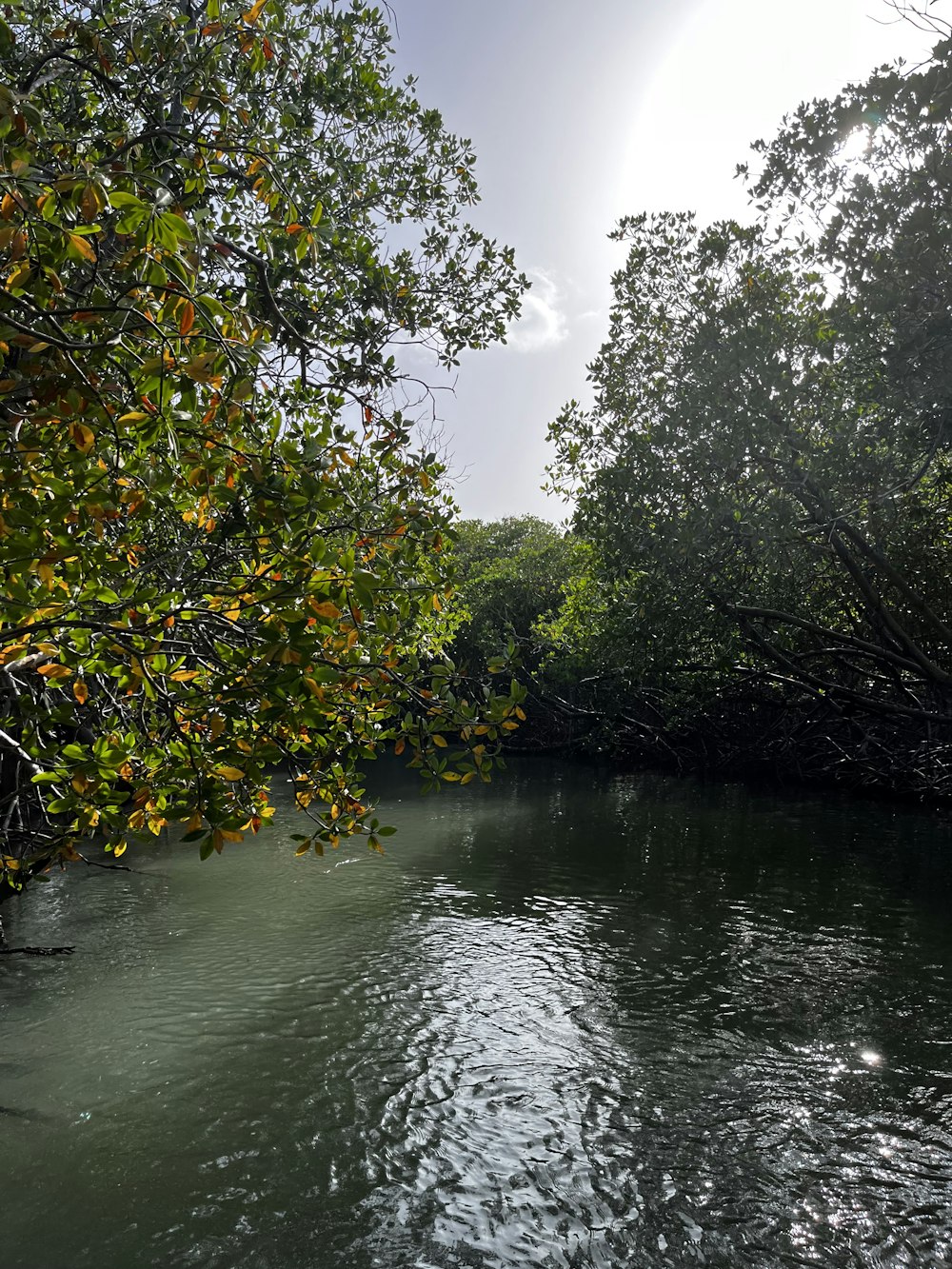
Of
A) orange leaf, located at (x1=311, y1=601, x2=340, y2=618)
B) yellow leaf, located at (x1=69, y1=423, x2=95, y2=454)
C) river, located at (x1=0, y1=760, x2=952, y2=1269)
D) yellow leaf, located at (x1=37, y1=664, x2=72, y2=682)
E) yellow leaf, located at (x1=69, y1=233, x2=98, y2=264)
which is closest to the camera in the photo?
yellow leaf, located at (x1=69, y1=233, x2=98, y2=264)

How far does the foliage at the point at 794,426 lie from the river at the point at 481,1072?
4.21 meters

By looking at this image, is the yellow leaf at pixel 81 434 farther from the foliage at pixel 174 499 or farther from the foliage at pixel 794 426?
the foliage at pixel 794 426

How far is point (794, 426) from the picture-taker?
1148 cm

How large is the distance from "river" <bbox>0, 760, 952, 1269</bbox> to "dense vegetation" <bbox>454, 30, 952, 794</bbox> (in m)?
4.25

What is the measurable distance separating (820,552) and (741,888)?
520 cm

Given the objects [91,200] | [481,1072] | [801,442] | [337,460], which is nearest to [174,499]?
[337,460]

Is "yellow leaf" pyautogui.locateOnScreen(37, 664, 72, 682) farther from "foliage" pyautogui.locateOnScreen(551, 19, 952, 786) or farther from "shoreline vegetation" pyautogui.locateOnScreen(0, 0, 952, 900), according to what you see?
"foliage" pyautogui.locateOnScreen(551, 19, 952, 786)

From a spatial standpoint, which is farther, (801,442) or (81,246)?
(801,442)

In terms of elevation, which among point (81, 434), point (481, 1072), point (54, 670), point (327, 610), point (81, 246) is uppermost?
point (81, 246)

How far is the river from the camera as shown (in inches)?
186

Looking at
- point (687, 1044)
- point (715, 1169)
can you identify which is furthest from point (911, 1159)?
point (687, 1044)

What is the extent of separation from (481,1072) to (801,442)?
8.65 m

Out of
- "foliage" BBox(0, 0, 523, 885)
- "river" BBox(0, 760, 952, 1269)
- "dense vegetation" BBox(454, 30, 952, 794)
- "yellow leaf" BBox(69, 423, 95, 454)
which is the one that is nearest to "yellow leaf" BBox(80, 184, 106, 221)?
"foliage" BBox(0, 0, 523, 885)

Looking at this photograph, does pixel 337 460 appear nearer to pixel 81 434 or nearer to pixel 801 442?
pixel 81 434
